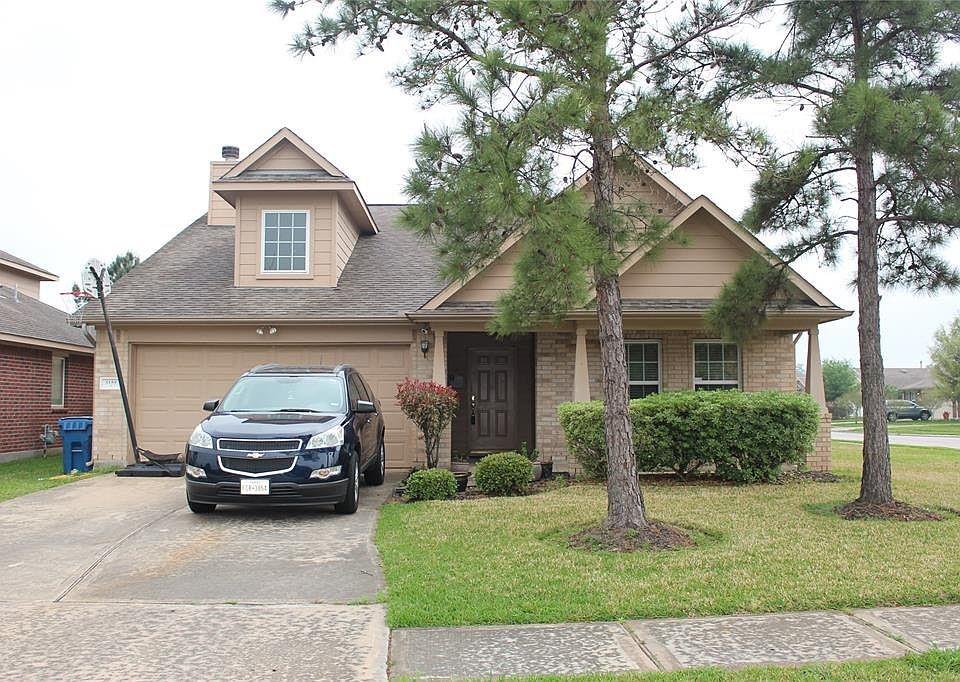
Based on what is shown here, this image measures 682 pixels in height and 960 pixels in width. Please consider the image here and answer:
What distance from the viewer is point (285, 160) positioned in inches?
632

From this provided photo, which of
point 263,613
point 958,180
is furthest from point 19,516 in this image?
point 958,180

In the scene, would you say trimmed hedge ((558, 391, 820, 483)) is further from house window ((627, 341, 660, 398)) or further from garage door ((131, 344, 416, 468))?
garage door ((131, 344, 416, 468))

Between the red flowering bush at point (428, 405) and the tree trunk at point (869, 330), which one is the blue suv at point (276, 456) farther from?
the tree trunk at point (869, 330)

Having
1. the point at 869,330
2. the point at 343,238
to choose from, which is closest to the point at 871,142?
the point at 869,330

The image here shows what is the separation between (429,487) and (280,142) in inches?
322

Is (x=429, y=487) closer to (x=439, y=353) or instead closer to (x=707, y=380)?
(x=439, y=353)

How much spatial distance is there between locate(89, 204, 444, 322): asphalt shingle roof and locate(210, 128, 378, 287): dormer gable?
1.01 feet

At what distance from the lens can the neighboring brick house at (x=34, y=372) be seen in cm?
1711

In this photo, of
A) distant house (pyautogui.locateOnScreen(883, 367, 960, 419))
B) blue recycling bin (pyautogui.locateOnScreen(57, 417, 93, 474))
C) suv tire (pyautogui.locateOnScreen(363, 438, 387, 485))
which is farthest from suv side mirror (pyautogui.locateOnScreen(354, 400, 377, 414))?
distant house (pyautogui.locateOnScreen(883, 367, 960, 419))

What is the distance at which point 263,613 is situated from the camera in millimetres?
5770

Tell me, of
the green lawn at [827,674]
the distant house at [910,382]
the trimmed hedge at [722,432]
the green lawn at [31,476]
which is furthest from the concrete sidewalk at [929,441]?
the distant house at [910,382]

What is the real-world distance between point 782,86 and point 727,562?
556cm

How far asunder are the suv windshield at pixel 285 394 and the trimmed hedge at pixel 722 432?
3.63m

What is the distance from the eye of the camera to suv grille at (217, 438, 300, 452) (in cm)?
924
